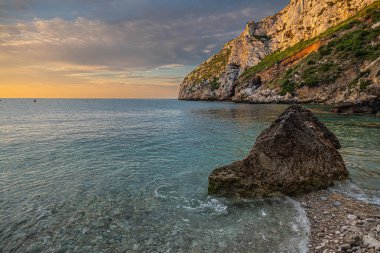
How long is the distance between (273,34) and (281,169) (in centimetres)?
14587

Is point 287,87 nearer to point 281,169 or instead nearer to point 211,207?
point 281,169

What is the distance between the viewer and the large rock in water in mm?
9695

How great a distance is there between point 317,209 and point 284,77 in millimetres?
81919

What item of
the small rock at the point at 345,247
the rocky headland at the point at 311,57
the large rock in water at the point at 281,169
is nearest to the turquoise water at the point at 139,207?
the large rock in water at the point at 281,169

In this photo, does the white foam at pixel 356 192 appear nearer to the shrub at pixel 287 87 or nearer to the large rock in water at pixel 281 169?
the large rock in water at pixel 281 169

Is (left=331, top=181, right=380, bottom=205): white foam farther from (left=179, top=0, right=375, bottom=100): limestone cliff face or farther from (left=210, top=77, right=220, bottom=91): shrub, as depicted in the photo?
(left=210, top=77, right=220, bottom=91): shrub

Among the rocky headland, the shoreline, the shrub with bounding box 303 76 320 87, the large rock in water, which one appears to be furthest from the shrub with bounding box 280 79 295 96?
the shoreline

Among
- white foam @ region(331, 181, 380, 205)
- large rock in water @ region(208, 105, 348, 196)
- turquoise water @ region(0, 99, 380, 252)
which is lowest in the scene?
turquoise water @ region(0, 99, 380, 252)

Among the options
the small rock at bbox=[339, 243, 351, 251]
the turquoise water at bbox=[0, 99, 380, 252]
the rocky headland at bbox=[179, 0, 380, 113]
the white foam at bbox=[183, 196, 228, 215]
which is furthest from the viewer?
the rocky headland at bbox=[179, 0, 380, 113]

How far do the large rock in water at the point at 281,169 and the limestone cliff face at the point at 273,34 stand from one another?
107m

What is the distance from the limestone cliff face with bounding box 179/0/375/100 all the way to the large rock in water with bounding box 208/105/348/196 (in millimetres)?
106671

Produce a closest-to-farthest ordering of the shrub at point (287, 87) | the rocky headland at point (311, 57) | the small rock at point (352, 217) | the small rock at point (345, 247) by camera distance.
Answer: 1. the small rock at point (345, 247)
2. the small rock at point (352, 217)
3. the rocky headland at point (311, 57)
4. the shrub at point (287, 87)

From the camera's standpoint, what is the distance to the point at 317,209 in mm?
8477

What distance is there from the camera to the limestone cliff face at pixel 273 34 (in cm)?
9894
